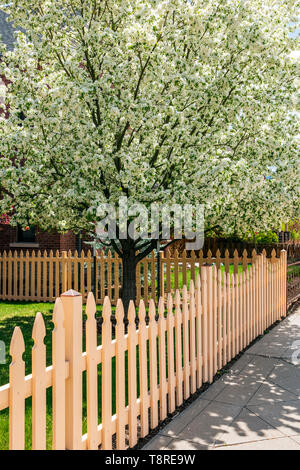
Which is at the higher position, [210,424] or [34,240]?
[34,240]

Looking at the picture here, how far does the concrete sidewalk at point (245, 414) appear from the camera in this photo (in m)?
3.85

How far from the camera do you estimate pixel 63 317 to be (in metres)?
3.01

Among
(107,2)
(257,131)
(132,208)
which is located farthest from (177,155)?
(107,2)

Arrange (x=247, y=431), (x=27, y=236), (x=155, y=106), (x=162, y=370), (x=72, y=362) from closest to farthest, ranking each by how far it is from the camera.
A: (x=72, y=362), (x=247, y=431), (x=162, y=370), (x=155, y=106), (x=27, y=236)

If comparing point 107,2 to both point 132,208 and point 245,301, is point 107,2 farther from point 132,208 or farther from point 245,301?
point 245,301

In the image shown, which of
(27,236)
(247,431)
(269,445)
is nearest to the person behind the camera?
(269,445)

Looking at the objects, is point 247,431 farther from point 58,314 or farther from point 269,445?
point 58,314

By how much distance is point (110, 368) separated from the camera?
3602 millimetres

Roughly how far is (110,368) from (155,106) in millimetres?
4445

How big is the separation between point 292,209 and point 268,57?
2.91m

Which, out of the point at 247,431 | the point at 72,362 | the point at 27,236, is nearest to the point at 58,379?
the point at 72,362

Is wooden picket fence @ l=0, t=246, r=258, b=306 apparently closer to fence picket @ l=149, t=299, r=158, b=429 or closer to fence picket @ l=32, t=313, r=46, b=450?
fence picket @ l=149, t=299, r=158, b=429

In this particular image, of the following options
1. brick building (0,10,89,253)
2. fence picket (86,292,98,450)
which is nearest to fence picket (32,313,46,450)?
fence picket (86,292,98,450)

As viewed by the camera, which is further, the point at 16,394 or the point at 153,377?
the point at 153,377
